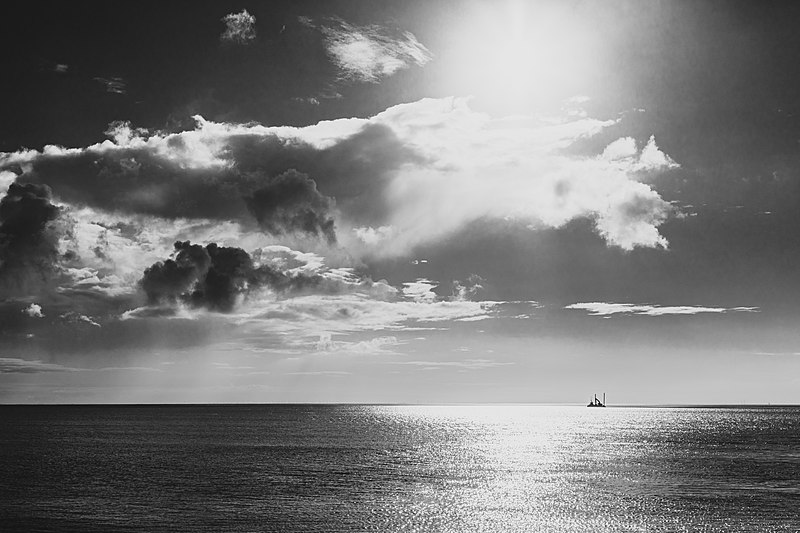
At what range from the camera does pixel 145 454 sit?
150m

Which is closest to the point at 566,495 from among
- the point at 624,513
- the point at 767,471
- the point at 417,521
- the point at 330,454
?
the point at 624,513

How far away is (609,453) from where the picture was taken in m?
164

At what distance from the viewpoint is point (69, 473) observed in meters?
114

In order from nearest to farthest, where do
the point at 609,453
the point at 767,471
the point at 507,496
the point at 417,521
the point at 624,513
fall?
1. the point at 417,521
2. the point at 624,513
3. the point at 507,496
4. the point at 767,471
5. the point at 609,453

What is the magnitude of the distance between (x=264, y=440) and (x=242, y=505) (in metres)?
121

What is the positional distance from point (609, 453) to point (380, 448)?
51.8m

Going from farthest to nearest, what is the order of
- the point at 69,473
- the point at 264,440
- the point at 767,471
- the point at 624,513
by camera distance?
the point at 264,440 < the point at 767,471 < the point at 69,473 < the point at 624,513

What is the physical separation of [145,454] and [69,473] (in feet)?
122

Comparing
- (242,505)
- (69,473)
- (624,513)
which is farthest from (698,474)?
(69,473)

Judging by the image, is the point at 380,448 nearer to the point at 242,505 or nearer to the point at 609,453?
the point at 609,453

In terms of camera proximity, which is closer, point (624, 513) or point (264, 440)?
point (624, 513)

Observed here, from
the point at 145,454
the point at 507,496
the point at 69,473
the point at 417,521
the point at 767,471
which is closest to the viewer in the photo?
the point at 417,521

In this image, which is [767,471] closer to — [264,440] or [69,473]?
[69,473]

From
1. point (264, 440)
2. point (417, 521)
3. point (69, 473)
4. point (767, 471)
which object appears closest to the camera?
point (417, 521)
